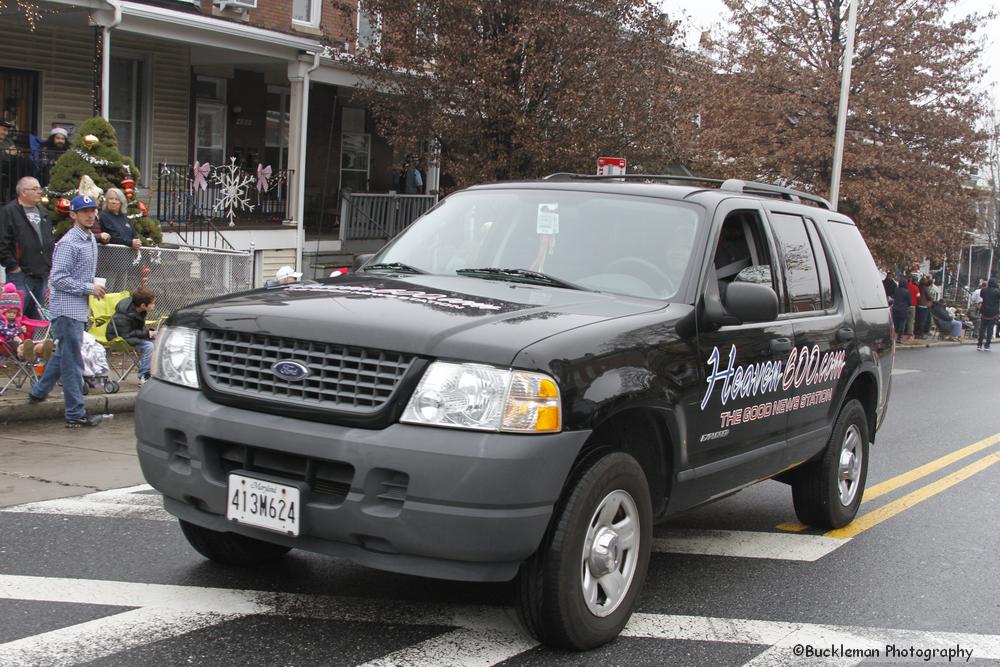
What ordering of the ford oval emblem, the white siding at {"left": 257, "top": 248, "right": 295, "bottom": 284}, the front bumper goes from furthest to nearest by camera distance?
the white siding at {"left": 257, "top": 248, "right": 295, "bottom": 284}
the ford oval emblem
the front bumper

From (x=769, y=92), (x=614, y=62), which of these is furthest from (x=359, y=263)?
(x=769, y=92)

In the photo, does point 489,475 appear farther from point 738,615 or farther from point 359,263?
point 359,263

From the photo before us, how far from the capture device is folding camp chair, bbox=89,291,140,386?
1052cm

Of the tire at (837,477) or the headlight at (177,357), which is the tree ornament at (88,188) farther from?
Result: the tire at (837,477)

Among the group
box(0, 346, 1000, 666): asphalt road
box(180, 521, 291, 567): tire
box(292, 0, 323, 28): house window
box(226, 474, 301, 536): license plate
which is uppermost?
box(292, 0, 323, 28): house window

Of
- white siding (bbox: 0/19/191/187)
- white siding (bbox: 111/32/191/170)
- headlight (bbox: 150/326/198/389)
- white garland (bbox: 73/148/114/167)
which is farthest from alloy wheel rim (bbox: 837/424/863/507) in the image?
white siding (bbox: 111/32/191/170)

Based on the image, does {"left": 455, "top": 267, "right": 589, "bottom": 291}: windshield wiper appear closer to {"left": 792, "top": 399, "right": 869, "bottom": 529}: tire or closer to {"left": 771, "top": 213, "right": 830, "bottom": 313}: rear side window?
{"left": 771, "top": 213, "right": 830, "bottom": 313}: rear side window

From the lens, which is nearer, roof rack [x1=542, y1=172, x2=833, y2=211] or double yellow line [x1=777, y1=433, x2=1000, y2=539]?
roof rack [x1=542, y1=172, x2=833, y2=211]

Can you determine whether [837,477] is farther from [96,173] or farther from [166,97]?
[166,97]

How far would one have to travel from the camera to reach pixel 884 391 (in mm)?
7164

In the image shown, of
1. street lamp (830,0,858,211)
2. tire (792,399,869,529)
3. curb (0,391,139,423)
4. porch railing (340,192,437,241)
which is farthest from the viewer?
street lamp (830,0,858,211)

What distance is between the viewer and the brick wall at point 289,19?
18.9 metres

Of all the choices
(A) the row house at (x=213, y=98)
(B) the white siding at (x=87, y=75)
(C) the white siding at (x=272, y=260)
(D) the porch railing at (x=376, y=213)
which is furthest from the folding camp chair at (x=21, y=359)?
(D) the porch railing at (x=376, y=213)

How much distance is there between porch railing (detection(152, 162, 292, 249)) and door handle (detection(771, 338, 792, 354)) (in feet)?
42.6
